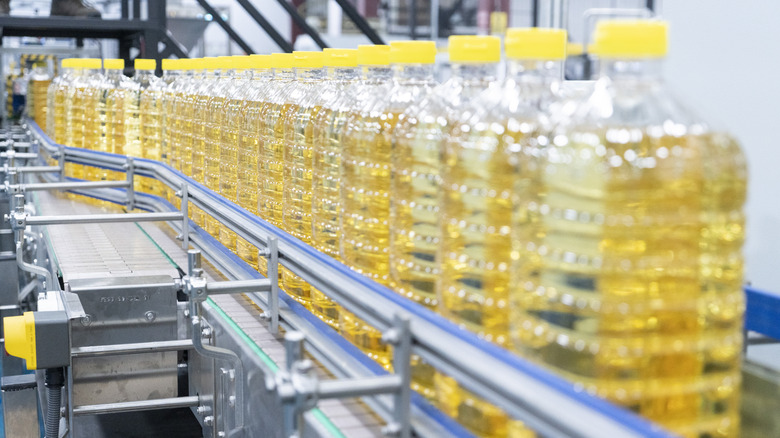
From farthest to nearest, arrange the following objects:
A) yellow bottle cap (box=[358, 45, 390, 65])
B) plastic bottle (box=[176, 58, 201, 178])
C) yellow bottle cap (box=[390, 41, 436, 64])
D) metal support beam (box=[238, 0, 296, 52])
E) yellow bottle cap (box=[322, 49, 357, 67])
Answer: metal support beam (box=[238, 0, 296, 52])
plastic bottle (box=[176, 58, 201, 178])
yellow bottle cap (box=[322, 49, 357, 67])
yellow bottle cap (box=[358, 45, 390, 65])
yellow bottle cap (box=[390, 41, 436, 64])

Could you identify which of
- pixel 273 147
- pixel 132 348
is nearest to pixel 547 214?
pixel 273 147

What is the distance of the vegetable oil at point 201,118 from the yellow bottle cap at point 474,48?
1.38 meters

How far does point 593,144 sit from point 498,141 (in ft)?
0.63

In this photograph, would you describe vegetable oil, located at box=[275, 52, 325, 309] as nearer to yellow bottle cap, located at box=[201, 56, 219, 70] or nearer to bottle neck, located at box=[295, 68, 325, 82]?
bottle neck, located at box=[295, 68, 325, 82]

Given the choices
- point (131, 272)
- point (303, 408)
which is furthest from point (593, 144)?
point (131, 272)

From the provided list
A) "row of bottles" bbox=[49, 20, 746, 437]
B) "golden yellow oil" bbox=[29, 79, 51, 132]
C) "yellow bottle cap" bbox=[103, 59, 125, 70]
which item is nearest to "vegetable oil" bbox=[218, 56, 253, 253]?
"row of bottles" bbox=[49, 20, 746, 437]

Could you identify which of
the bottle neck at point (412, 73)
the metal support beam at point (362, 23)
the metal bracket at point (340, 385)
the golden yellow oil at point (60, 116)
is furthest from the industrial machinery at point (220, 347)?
the metal support beam at point (362, 23)

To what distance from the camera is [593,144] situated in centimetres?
85

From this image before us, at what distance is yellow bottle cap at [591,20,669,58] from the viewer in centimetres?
81

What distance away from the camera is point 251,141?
2.04 metres

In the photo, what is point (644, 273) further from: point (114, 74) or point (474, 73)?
point (114, 74)

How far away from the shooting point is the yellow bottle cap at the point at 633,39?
0.81 m

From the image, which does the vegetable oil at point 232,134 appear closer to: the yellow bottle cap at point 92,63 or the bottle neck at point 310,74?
the bottle neck at point 310,74

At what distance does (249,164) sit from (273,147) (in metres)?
0.19
